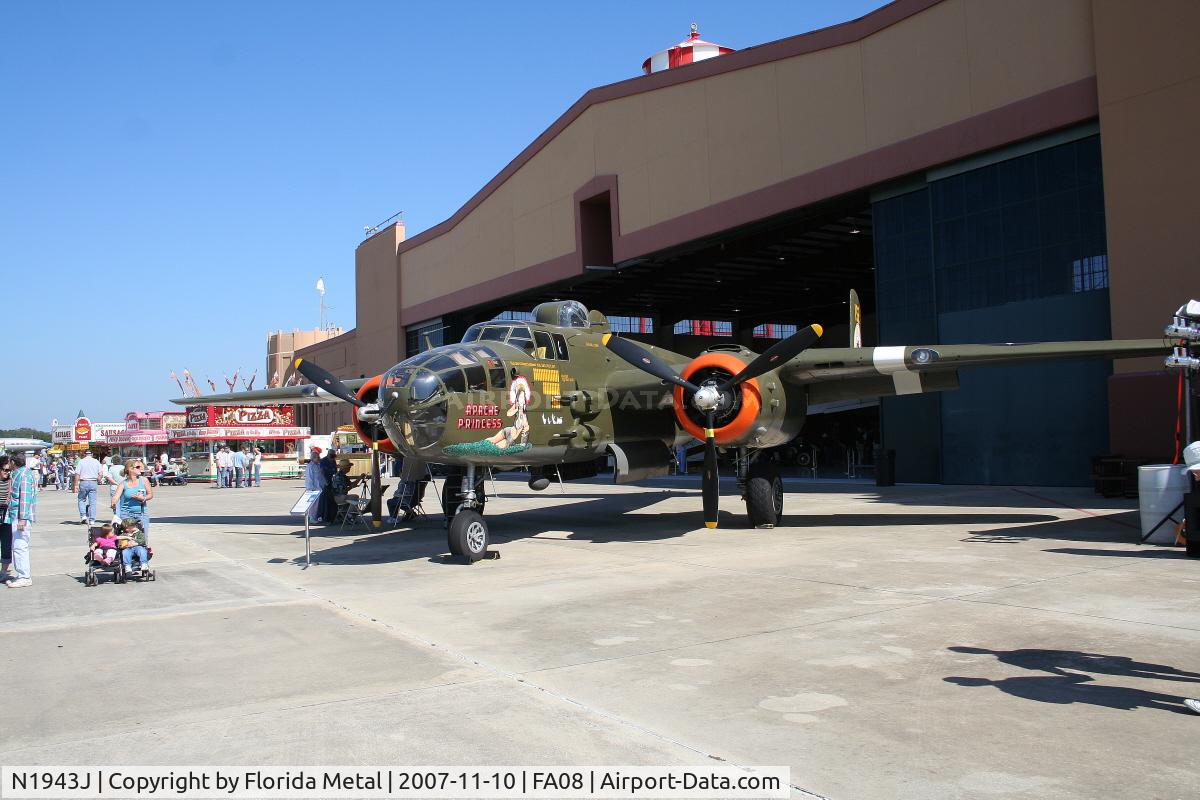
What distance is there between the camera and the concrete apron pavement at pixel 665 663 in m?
4.93

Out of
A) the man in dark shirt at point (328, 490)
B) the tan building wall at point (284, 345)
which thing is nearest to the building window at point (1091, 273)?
the man in dark shirt at point (328, 490)

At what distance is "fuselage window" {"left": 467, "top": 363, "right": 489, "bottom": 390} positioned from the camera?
13.0m

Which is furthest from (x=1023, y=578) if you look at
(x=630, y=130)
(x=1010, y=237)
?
(x=630, y=130)

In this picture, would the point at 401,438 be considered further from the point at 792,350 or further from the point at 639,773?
the point at 639,773

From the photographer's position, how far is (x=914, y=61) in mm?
24328

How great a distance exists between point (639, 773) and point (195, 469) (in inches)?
2072

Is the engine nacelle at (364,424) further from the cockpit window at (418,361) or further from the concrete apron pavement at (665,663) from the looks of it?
the cockpit window at (418,361)

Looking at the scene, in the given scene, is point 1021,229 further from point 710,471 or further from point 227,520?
point 227,520

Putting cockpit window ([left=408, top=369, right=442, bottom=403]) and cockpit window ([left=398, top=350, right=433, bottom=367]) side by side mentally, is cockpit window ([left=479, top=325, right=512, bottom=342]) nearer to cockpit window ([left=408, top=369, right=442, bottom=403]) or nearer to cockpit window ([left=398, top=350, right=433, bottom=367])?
cockpit window ([left=398, top=350, right=433, bottom=367])

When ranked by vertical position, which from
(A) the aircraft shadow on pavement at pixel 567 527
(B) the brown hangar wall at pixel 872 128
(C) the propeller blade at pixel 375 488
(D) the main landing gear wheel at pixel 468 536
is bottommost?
(A) the aircraft shadow on pavement at pixel 567 527

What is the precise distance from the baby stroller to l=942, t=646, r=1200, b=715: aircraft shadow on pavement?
11183 mm

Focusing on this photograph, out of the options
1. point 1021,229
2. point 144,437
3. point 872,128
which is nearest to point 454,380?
point 1021,229

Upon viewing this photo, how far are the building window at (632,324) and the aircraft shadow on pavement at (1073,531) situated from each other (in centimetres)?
3688

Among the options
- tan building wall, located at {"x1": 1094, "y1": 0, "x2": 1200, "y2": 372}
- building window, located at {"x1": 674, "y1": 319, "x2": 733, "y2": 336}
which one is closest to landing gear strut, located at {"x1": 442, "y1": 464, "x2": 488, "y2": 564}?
tan building wall, located at {"x1": 1094, "y1": 0, "x2": 1200, "y2": 372}
